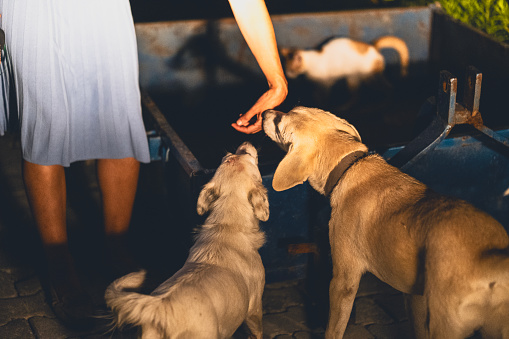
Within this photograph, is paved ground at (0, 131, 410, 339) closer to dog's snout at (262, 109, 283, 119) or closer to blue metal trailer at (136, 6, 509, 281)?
blue metal trailer at (136, 6, 509, 281)

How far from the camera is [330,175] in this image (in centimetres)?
320

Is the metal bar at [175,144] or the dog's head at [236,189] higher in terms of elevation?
the dog's head at [236,189]

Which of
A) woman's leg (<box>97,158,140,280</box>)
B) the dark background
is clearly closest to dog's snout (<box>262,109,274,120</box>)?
woman's leg (<box>97,158,140,280</box>)

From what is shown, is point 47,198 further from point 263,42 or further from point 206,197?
point 263,42

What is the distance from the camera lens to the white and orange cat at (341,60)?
20.0ft

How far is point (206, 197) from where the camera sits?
10.4 feet

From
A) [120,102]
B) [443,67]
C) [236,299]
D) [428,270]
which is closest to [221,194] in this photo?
[236,299]

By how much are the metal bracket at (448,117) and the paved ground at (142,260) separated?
935 mm

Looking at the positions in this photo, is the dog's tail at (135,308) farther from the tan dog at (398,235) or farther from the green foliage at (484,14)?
the green foliage at (484,14)

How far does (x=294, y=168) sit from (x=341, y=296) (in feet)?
2.21

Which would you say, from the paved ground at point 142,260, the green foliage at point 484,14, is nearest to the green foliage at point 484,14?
the green foliage at point 484,14

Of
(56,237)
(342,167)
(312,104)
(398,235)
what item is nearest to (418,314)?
(398,235)

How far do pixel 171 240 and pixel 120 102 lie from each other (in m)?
1.39

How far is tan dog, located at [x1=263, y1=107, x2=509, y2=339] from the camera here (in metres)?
2.57
